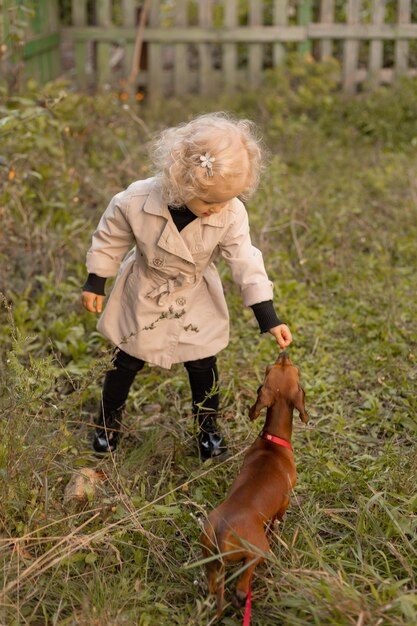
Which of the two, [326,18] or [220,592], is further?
[326,18]

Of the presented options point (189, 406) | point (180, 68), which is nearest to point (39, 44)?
point (180, 68)

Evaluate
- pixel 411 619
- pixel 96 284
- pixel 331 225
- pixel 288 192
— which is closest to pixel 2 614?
pixel 411 619

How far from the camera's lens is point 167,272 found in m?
3.20

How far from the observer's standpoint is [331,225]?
5.43 meters

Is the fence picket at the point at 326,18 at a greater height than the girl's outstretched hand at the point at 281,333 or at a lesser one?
greater

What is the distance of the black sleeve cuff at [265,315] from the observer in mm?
3119

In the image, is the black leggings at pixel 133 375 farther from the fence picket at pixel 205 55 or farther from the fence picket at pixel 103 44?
the fence picket at pixel 205 55

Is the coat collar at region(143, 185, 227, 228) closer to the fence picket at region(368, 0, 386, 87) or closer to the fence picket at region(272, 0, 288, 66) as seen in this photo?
the fence picket at region(368, 0, 386, 87)

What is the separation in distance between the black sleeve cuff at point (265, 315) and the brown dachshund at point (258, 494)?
0.30 meters

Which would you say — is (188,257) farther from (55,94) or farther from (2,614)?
(55,94)

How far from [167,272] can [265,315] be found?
41 cm

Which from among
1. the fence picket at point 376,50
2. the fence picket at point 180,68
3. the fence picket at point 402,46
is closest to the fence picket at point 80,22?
the fence picket at point 180,68

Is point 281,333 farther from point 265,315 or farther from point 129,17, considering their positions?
point 129,17

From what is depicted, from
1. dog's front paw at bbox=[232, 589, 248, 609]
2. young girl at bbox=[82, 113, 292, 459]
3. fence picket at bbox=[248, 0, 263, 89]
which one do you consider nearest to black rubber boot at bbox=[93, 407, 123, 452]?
young girl at bbox=[82, 113, 292, 459]
